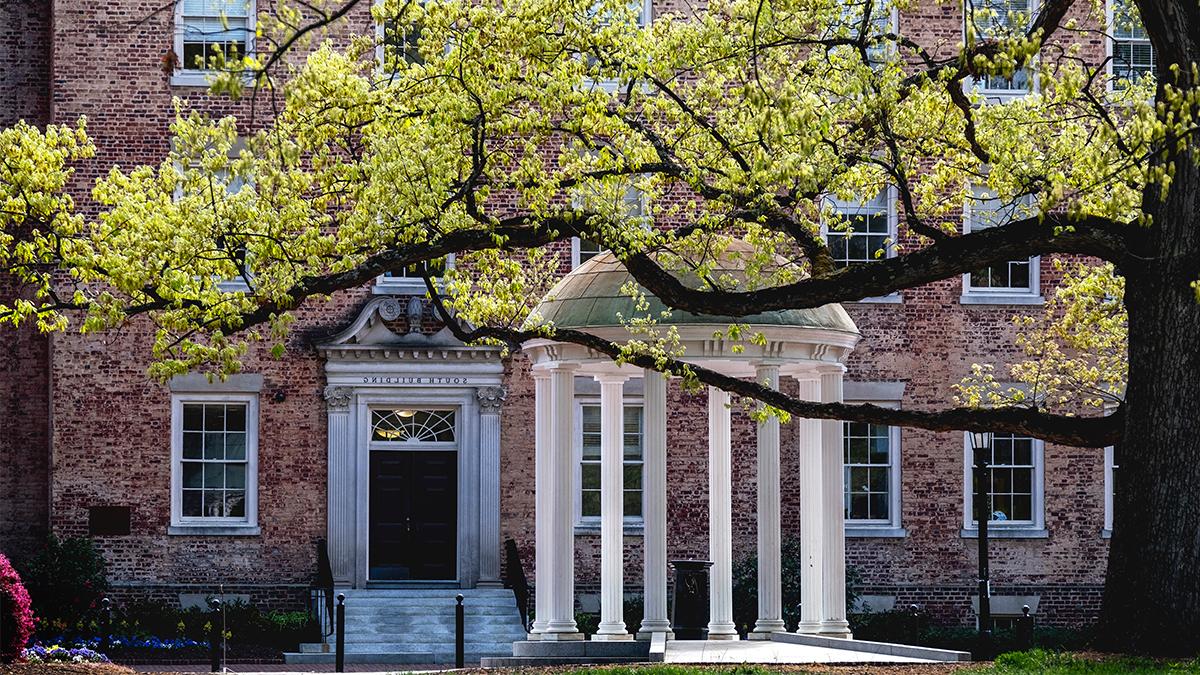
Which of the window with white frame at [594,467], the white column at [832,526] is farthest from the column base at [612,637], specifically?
the window with white frame at [594,467]

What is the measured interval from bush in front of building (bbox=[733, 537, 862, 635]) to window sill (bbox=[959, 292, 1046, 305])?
15.4 ft

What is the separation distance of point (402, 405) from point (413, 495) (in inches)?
56.9

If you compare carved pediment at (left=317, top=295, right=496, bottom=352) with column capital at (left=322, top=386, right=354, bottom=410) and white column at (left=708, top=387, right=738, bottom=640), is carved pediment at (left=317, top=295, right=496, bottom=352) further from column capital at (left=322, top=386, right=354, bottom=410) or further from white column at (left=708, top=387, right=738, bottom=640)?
white column at (left=708, top=387, right=738, bottom=640)

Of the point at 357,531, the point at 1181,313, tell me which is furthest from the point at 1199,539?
the point at 357,531

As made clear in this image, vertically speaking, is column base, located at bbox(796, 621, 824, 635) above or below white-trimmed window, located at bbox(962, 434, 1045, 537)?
below

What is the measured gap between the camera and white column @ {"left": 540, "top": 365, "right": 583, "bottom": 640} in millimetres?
20609

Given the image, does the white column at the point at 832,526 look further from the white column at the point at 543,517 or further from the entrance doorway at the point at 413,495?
the entrance doorway at the point at 413,495

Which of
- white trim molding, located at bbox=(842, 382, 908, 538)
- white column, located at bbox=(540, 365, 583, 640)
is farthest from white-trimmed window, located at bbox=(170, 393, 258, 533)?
white trim molding, located at bbox=(842, 382, 908, 538)

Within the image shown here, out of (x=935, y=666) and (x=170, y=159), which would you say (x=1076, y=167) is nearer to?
(x=935, y=666)

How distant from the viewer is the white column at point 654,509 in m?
20.2

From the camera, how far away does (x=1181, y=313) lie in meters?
13.3

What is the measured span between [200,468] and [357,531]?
2.64 m

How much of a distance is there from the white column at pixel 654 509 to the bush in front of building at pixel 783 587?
5.50 metres

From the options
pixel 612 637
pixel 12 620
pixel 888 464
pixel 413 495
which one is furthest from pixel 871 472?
pixel 12 620
